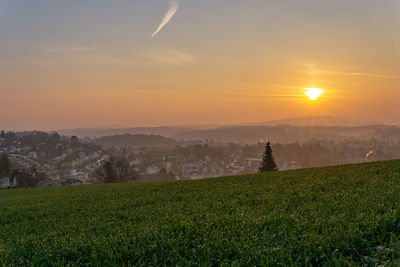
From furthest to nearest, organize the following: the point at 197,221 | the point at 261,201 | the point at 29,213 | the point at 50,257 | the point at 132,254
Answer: the point at 29,213 < the point at 261,201 < the point at 197,221 < the point at 50,257 < the point at 132,254

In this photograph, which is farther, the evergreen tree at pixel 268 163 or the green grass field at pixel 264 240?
the evergreen tree at pixel 268 163

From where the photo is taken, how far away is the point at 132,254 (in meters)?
4.53

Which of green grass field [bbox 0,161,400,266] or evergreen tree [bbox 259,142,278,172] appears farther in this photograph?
evergreen tree [bbox 259,142,278,172]

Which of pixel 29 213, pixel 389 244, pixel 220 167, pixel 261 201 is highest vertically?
pixel 389 244

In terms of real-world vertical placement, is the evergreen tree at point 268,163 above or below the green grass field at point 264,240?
below

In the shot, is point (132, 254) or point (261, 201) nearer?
point (132, 254)

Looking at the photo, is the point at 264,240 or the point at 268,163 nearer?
the point at 264,240

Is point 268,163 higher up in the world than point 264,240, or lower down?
lower down

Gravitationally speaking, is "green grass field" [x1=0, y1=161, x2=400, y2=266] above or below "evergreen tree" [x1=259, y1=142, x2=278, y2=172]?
above

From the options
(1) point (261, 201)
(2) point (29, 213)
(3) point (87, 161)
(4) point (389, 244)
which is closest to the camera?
(4) point (389, 244)

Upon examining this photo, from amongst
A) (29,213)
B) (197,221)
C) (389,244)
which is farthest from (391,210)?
(29,213)

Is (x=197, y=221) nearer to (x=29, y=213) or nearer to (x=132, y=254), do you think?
(x=132, y=254)

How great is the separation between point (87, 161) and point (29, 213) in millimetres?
149132

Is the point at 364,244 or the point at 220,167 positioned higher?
the point at 364,244
